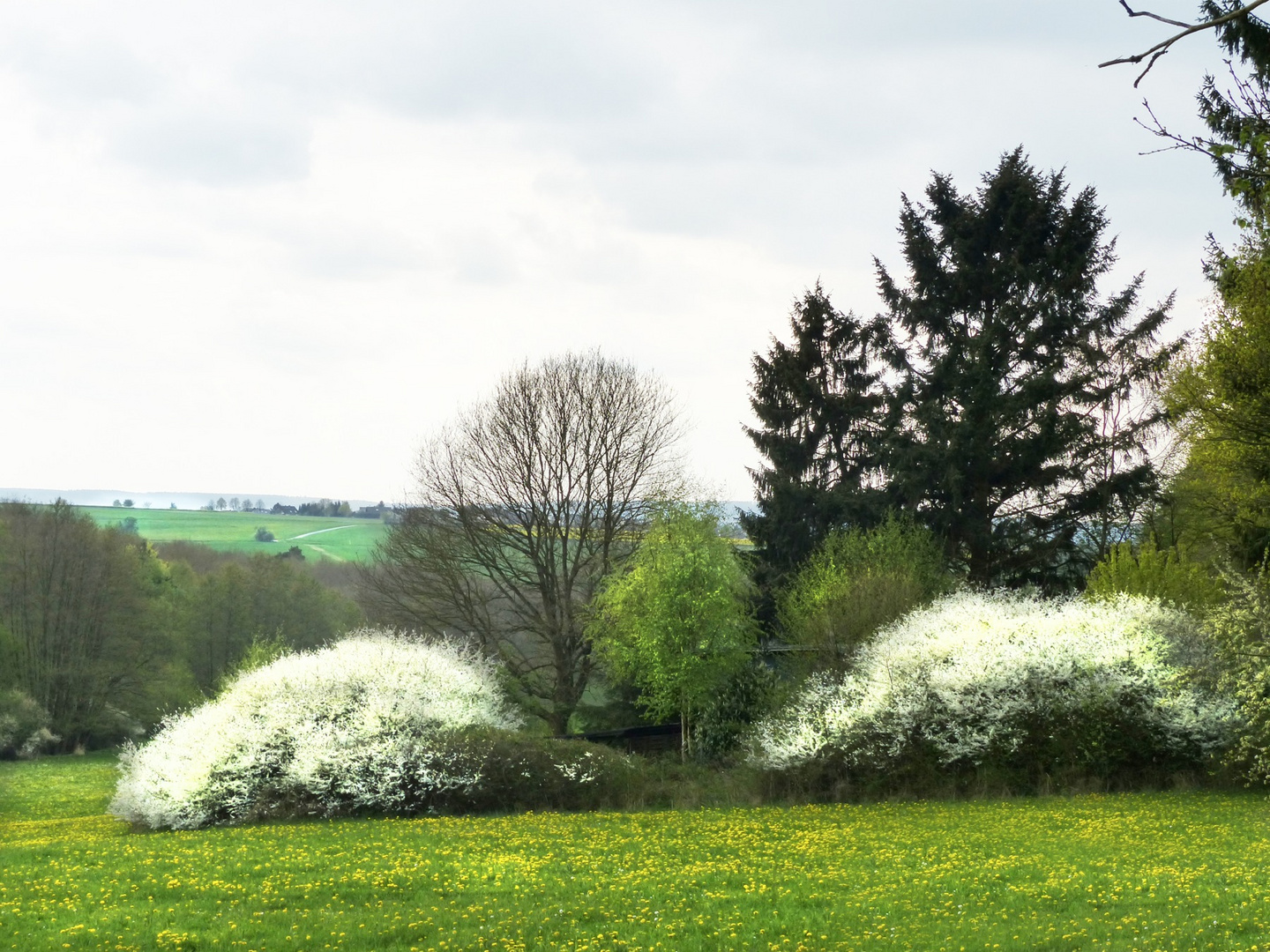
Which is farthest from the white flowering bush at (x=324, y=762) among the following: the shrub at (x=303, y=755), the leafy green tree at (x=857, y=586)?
the leafy green tree at (x=857, y=586)

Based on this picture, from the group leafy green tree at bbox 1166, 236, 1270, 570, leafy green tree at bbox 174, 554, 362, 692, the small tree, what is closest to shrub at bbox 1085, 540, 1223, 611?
leafy green tree at bbox 1166, 236, 1270, 570

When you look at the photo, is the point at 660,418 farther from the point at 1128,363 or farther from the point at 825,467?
the point at 1128,363

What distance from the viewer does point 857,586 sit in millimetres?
26938

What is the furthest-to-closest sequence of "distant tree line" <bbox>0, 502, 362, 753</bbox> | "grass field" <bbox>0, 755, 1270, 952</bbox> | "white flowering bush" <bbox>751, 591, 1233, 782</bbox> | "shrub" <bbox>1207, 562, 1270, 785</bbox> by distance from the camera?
"distant tree line" <bbox>0, 502, 362, 753</bbox> < "white flowering bush" <bbox>751, 591, 1233, 782</bbox> < "shrub" <bbox>1207, 562, 1270, 785</bbox> < "grass field" <bbox>0, 755, 1270, 952</bbox>

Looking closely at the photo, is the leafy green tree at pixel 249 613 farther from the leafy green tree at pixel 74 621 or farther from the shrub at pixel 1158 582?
the shrub at pixel 1158 582

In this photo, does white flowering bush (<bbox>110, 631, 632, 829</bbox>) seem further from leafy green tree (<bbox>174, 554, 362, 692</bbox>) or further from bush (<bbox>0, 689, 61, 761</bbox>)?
leafy green tree (<bbox>174, 554, 362, 692</bbox>)

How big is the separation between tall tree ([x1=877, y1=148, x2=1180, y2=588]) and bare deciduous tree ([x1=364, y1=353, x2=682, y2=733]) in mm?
8679

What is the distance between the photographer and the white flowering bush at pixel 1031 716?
20.3 metres

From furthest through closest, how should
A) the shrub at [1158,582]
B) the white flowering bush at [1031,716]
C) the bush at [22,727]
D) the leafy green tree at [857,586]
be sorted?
the bush at [22,727] < the leafy green tree at [857,586] < the shrub at [1158,582] < the white flowering bush at [1031,716]

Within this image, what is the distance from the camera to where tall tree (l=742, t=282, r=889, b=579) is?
125ft

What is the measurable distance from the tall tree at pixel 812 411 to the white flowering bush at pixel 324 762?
1859 cm

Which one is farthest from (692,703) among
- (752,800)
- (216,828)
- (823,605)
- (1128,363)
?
(1128,363)

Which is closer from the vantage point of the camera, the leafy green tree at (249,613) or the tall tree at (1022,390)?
the tall tree at (1022,390)

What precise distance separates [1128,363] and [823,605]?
1518cm
